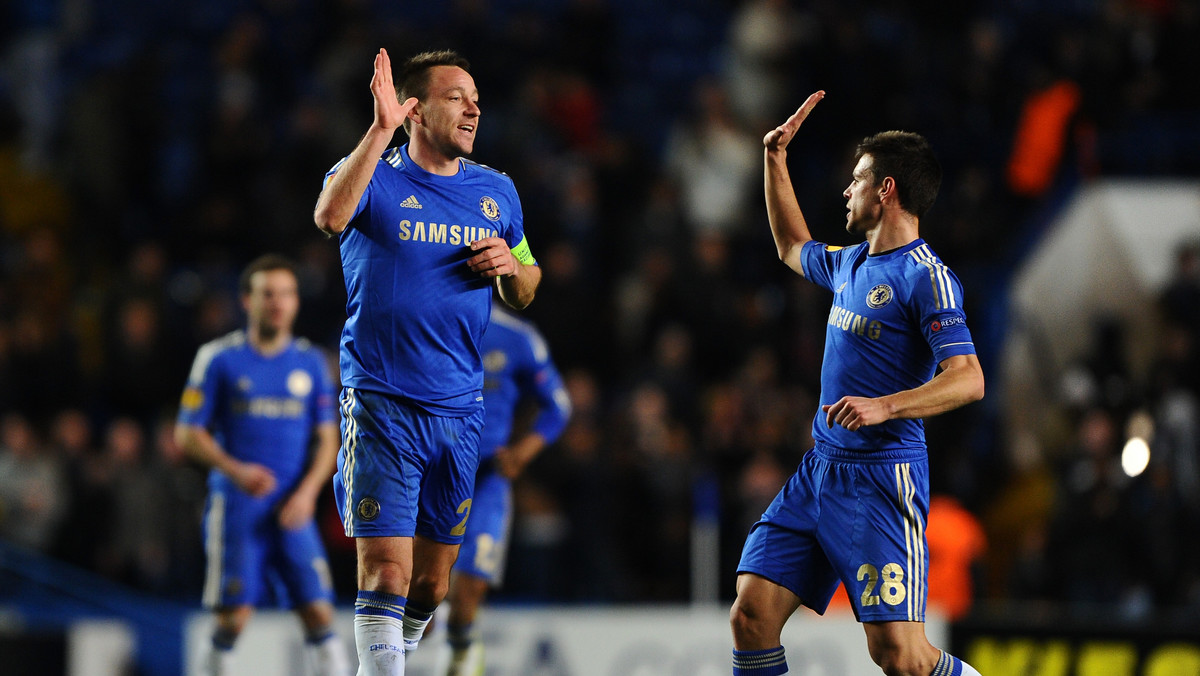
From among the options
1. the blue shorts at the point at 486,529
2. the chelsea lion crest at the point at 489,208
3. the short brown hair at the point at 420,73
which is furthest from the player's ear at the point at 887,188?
the blue shorts at the point at 486,529

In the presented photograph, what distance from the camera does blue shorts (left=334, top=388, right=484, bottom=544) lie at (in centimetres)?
559

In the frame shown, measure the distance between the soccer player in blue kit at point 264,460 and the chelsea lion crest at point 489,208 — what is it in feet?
9.01

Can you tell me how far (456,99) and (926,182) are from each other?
6.27 feet

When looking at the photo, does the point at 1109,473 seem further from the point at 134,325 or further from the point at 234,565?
the point at 134,325

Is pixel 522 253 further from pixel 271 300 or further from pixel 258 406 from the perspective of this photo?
pixel 258 406

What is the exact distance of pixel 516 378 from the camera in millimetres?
8828

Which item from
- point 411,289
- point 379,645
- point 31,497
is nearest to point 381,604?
point 379,645

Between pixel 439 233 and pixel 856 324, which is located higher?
pixel 439 233

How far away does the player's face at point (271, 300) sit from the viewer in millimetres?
8391

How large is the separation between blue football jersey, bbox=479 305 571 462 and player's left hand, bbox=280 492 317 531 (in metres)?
1.16

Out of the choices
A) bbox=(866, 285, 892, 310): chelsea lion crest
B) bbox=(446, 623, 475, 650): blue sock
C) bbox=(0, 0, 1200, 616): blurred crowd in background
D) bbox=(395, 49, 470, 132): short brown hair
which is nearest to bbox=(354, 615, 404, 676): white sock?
bbox=(395, 49, 470, 132): short brown hair

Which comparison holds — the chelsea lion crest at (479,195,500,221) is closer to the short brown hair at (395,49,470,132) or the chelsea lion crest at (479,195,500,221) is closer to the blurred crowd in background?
the short brown hair at (395,49,470,132)

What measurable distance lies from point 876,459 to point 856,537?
32cm

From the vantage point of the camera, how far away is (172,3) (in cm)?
1798
